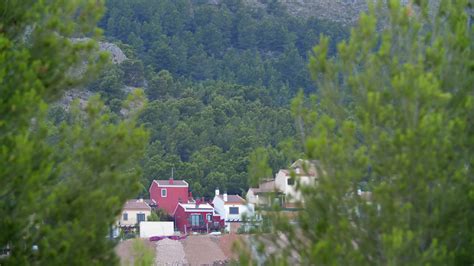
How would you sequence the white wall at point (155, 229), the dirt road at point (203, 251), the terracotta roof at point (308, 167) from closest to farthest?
the terracotta roof at point (308, 167) → the dirt road at point (203, 251) → the white wall at point (155, 229)

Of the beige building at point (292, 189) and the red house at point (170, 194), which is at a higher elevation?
the red house at point (170, 194)

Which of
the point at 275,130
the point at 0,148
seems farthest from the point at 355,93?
the point at 275,130

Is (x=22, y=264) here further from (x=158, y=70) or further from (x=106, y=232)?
(x=158, y=70)

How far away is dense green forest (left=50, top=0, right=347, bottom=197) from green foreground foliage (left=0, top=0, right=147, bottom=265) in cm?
3203

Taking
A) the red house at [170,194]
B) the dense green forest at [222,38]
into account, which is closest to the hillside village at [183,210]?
the red house at [170,194]

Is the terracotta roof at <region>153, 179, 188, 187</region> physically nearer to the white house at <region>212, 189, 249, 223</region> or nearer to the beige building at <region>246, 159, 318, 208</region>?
the white house at <region>212, 189, 249, 223</region>

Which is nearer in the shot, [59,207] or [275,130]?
[59,207]

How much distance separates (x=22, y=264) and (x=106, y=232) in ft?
2.76

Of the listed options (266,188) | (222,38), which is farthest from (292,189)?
(222,38)

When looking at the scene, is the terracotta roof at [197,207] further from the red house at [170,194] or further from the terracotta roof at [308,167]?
the terracotta roof at [308,167]

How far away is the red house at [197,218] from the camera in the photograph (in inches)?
2197

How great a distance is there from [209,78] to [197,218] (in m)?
50.5

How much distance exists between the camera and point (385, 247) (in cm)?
901

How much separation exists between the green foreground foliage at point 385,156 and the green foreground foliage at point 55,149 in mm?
1493
